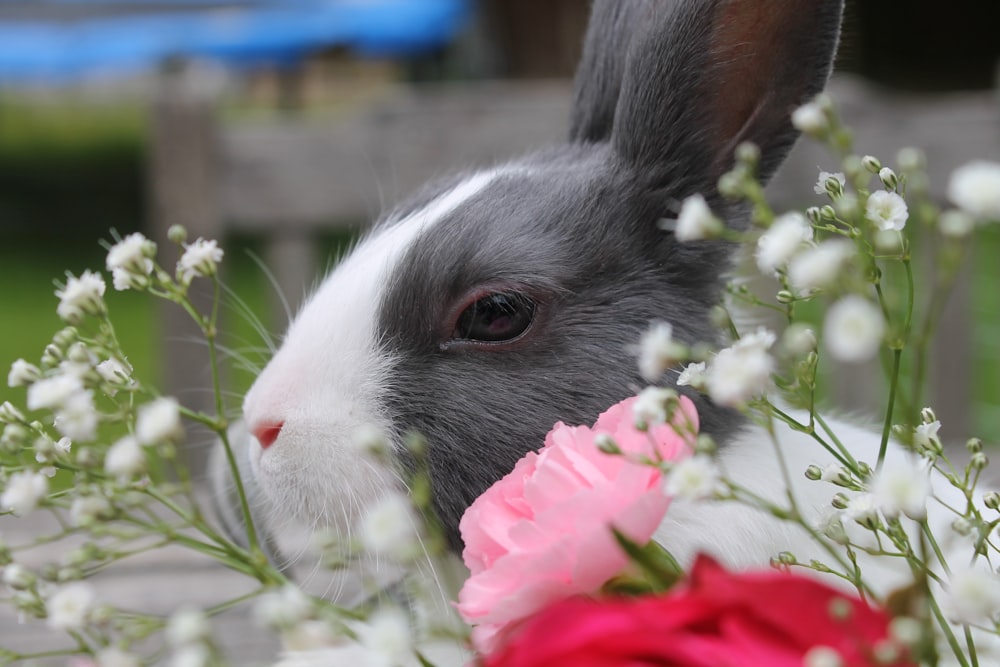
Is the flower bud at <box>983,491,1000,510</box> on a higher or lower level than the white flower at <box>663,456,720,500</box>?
lower

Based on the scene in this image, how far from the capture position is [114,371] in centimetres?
60

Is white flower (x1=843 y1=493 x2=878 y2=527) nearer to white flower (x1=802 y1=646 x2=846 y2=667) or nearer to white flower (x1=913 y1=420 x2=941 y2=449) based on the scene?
white flower (x1=913 y1=420 x2=941 y2=449)

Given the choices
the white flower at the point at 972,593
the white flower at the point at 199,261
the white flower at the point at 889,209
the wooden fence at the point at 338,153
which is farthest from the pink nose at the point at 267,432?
the wooden fence at the point at 338,153

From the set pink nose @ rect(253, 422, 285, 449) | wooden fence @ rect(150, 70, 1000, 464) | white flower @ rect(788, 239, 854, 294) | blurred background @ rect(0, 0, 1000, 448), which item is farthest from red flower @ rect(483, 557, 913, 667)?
wooden fence @ rect(150, 70, 1000, 464)

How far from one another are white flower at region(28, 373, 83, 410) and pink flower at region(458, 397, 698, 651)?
0.21 m

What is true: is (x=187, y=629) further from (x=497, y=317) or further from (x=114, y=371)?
(x=497, y=317)

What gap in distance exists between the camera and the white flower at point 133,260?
594 mm

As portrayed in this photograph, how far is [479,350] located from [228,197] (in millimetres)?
1519

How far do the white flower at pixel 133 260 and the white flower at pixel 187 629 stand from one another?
0.24 metres

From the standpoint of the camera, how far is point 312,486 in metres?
0.92

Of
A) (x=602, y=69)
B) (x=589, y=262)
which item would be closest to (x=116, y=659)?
(x=589, y=262)

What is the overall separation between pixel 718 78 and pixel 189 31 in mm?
7959

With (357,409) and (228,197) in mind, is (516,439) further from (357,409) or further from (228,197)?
(228,197)

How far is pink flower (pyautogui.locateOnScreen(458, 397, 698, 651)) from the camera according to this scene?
0.52m
